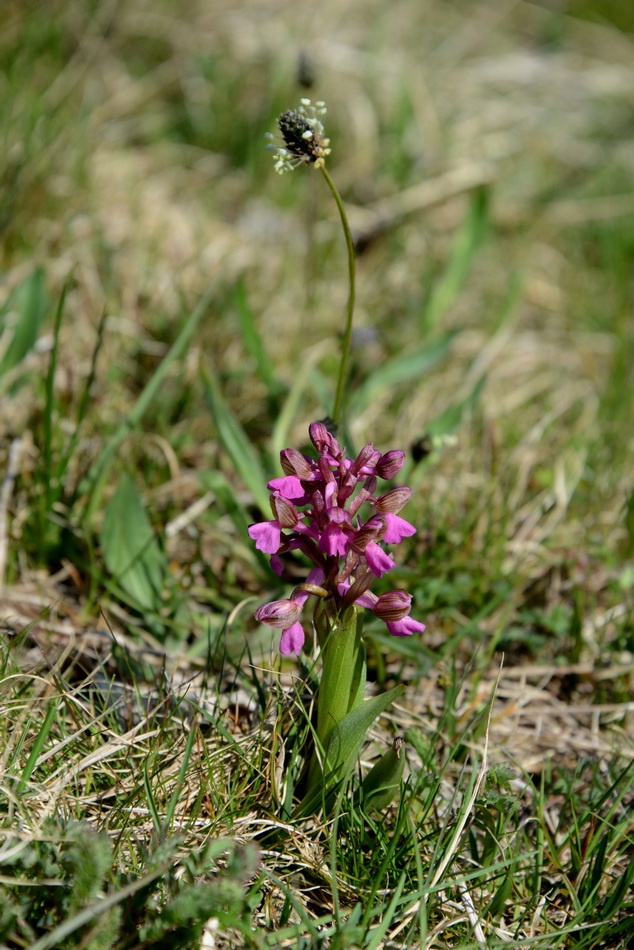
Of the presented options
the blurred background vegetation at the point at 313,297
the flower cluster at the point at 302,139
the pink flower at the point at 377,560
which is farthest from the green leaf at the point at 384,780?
the flower cluster at the point at 302,139

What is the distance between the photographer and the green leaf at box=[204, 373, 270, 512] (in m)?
2.77

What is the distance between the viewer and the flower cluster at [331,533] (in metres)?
1.73

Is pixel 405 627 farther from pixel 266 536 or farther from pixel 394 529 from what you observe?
pixel 266 536

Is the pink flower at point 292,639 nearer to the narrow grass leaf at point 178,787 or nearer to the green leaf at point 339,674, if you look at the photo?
the green leaf at point 339,674

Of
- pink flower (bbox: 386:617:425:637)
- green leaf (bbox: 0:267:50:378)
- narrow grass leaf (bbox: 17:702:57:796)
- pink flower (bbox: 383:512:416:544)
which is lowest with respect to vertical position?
narrow grass leaf (bbox: 17:702:57:796)

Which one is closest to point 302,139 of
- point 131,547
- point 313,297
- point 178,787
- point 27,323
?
point 131,547

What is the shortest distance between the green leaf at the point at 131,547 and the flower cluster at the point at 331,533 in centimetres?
78

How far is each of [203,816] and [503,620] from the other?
1018mm

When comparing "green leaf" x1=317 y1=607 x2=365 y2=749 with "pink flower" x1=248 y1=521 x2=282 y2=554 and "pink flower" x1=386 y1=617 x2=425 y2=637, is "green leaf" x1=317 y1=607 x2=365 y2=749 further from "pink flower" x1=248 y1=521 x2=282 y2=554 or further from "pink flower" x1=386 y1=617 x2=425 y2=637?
"pink flower" x1=248 y1=521 x2=282 y2=554

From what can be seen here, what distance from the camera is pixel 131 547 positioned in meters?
2.51

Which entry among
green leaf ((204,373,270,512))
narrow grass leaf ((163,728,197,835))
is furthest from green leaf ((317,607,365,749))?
green leaf ((204,373,270,512))

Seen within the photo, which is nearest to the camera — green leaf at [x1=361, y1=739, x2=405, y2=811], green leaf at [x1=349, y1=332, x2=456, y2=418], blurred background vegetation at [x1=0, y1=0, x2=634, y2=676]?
green leaf at [x1=361, y1=739, x2=405, y2=811]

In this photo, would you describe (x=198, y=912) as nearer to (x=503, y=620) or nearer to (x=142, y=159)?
(x=503, y=620)

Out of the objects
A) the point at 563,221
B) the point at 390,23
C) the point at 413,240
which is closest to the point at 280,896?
the point at 413,240
